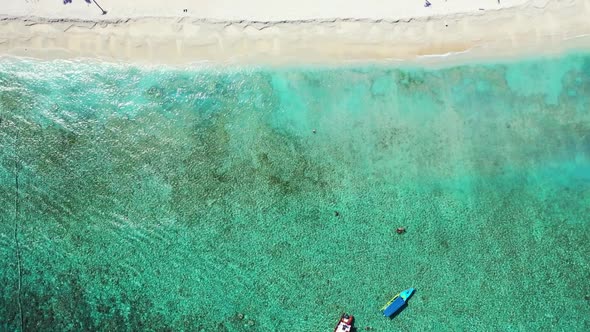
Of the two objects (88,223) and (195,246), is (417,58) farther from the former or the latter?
(88,223)

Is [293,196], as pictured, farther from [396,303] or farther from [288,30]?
[288,30]

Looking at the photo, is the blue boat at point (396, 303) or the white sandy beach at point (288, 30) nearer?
the blue boat at point (396, 303)

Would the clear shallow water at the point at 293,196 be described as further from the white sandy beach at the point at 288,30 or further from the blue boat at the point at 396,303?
the white sandy beach at the point at 288,30

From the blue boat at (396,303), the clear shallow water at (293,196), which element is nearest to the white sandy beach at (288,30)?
the clear shallow water at (293,196)

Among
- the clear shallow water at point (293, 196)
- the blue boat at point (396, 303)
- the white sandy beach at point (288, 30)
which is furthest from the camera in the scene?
the white sandy beach at point (288, 30)

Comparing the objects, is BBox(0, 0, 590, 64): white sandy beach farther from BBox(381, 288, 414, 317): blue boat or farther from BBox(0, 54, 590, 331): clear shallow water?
BBox(381, 288, 414, 317): blue boat

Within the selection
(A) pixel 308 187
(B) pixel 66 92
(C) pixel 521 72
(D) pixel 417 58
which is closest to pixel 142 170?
(B) pixel 66 92
